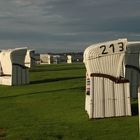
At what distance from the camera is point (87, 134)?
12.7 m

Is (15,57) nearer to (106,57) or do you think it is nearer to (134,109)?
(134,109)

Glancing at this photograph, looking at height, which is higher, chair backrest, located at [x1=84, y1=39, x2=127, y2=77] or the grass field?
chair backrest, located at [x1=84, y1=39, x2=127, y2=77]

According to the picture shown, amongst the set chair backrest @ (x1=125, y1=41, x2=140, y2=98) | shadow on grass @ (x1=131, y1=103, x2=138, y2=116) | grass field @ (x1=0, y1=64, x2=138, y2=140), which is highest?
chair backrest @ (x1=125, y1=41, x2=140, y2=98)

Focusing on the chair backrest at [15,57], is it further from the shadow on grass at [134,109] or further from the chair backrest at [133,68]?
the shadow on grass at [134,109]

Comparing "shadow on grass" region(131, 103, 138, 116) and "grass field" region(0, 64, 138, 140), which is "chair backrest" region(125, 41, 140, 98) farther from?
"shadow on grass" region(131, 103, 138, 116)

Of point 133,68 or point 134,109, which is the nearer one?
point 134,109

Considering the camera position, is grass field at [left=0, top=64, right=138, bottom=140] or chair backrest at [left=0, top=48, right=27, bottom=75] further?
chair backrest at [left=0, top=48, right=27, bottom=75]

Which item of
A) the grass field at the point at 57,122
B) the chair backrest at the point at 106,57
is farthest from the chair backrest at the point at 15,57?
the chair backrest at the point at 106,57

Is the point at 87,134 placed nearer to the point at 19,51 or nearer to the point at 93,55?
the point at 93,55

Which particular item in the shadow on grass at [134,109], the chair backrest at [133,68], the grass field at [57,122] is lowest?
the grass field at [57,122]

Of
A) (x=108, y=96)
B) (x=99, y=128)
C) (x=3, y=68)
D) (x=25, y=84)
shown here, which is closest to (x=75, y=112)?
(x=108, y=96)

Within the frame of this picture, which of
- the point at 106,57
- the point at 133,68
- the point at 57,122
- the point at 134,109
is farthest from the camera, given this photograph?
the point at 133,68

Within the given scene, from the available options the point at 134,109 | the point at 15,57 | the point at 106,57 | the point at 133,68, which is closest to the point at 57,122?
the point at 106,57

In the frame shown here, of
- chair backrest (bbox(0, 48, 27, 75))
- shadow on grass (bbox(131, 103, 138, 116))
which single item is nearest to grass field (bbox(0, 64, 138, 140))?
shadow on grass (bbox(131, 103, 138, 116))
